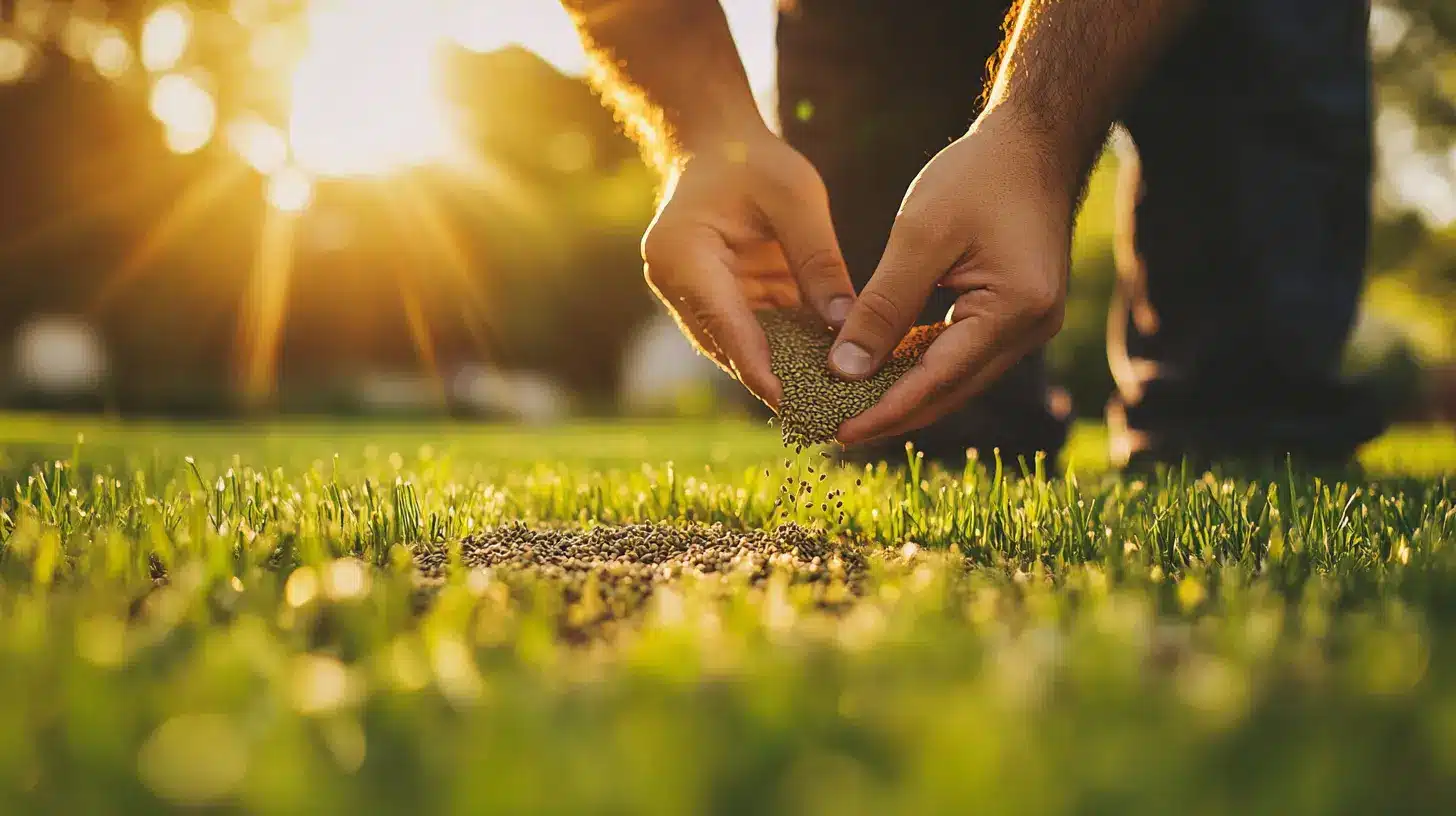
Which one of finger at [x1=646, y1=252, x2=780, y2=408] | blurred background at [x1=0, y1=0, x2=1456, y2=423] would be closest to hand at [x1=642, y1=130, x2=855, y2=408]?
finger at [x1=646, y1=252, x2=780, y2=408]

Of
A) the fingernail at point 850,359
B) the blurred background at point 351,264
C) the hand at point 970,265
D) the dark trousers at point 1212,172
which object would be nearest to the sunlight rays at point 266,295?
the blurred background at point 351,264

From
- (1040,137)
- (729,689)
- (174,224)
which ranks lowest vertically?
(729,689)

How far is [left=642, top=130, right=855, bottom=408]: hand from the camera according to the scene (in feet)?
6.84

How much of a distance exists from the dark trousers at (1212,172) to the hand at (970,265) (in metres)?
1.38

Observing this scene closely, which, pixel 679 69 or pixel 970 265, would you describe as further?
pixel 679 69

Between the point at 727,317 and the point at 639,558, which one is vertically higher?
the point at 727,317

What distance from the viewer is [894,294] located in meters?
1.92

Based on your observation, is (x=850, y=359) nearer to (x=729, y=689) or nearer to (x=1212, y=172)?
(x=729, y=689)

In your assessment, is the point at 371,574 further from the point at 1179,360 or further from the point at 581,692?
the point at 1179,360

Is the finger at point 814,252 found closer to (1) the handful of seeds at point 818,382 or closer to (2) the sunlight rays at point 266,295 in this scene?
(1) the handful of seeds at point 818,382

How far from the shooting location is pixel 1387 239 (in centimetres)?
2192

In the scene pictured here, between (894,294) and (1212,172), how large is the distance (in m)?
2.26

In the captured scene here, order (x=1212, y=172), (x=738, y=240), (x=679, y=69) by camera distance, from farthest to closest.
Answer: (x=1212, y=172), (x=679, y=69), (x=738, y=240)

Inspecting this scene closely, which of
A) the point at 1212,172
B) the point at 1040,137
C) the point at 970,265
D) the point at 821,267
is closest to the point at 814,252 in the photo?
the point at 821,267
